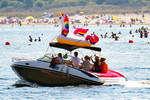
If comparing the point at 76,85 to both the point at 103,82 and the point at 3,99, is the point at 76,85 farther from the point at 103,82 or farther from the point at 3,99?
the point at 3,99

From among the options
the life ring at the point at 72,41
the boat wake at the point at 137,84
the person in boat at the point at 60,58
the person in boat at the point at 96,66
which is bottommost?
the boat wake at the point at 137,84

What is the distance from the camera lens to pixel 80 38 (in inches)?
1366

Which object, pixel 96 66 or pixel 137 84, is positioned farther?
pixel 137 84

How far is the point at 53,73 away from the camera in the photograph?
33781 millimetres

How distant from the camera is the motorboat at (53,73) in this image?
3375cm

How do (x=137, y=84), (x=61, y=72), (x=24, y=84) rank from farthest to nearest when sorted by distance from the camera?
(x=137, y=84)
(x=24, y=84)
(x=61, y=72)

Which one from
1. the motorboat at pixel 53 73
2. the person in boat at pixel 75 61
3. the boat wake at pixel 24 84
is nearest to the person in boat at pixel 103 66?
the motorboat at pixel 53 73

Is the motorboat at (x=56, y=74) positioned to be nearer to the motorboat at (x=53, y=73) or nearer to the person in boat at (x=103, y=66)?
the motorboat at (x=53, y=73)

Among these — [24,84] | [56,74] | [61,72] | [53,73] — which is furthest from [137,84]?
[24,84]

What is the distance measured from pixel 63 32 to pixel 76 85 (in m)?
3.55

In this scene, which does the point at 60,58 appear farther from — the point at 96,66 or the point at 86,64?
the point at 96,66

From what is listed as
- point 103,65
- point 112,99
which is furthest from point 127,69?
point 112,99

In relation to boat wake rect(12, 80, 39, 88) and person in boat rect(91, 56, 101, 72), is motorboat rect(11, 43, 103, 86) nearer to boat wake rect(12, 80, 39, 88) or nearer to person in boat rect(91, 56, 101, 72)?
boat wake rect(12, 80, 39, 88)

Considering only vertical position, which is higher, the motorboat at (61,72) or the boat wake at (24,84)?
the motorboat at (61,72)
